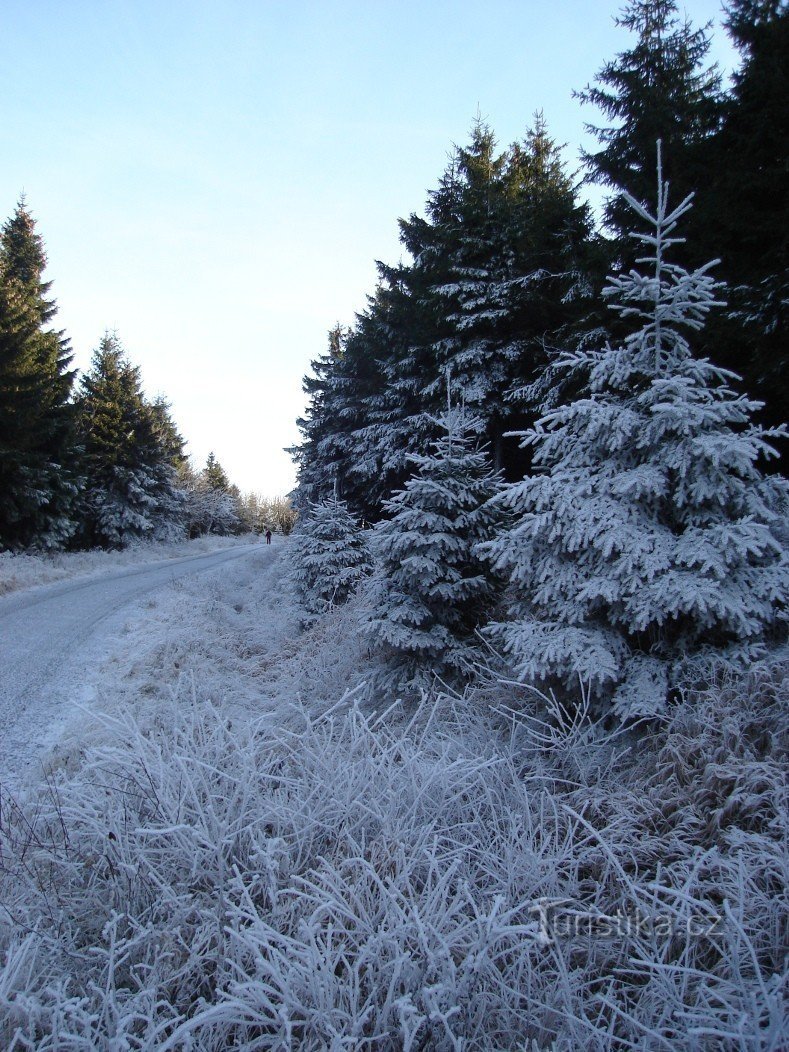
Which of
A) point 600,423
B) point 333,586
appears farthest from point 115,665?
point 600,423

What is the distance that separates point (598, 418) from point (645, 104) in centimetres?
Result: 1067

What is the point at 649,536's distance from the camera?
3559 mm

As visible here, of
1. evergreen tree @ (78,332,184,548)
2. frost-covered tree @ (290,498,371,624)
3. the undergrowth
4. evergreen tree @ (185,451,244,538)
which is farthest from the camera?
evergreen tree @ (185,451,244,538)

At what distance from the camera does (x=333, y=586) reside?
979 cm

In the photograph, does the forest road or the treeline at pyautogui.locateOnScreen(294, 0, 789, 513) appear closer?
the forest road

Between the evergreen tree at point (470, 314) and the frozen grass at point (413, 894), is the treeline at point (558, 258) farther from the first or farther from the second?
the frozen grass at point (413, 894)

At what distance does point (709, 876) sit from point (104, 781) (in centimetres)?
316

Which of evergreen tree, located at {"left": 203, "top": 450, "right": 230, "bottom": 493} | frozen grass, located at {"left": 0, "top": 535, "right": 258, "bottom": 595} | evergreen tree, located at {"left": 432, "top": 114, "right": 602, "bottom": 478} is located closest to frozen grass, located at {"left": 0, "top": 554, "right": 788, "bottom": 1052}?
evergreen tree, located at {"left": 432, "top": 114, "right": 602, "bottom": 478}

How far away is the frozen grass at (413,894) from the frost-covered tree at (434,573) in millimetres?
1652

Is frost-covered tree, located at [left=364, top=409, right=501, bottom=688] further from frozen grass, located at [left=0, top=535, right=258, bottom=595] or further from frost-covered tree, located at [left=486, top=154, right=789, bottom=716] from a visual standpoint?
frozen grass, located at [left=0, top=535, right=258, bottom=595]

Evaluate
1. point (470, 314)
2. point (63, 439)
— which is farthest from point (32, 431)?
point (470, 314)

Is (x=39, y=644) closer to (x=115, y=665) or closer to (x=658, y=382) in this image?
(x=115, y=665)

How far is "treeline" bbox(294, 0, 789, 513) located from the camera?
302 inches

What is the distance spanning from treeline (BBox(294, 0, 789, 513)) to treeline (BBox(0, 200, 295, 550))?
915 cm
